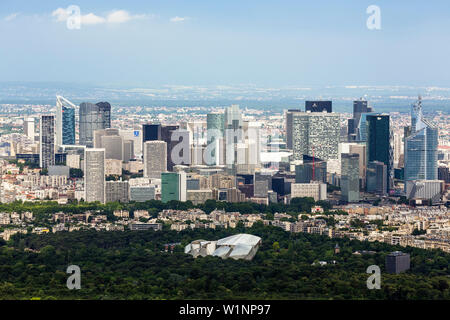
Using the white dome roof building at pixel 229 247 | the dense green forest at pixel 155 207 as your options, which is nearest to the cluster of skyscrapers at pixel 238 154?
the dense green forest at pixel 155 207

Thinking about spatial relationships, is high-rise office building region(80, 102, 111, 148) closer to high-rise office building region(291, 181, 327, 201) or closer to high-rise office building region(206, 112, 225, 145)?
high-rise office building region(206, 112, 225, 145)

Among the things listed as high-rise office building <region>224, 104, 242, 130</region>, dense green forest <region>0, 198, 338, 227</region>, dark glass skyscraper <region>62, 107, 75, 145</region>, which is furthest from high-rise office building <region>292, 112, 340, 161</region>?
dense green forest <region>0, 198, 338, 227</region>

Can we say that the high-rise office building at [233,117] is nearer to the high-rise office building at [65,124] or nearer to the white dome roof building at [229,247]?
the high-rise office building at [65,124]

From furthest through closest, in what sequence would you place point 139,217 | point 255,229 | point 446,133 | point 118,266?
point 446,133 → point 139,217 → point 255,229 → point 118,266

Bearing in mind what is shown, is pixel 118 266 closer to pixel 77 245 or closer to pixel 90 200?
pixel 77 245

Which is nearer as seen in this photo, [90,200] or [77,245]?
[77,245]

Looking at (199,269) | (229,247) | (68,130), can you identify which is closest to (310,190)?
(229,247)
